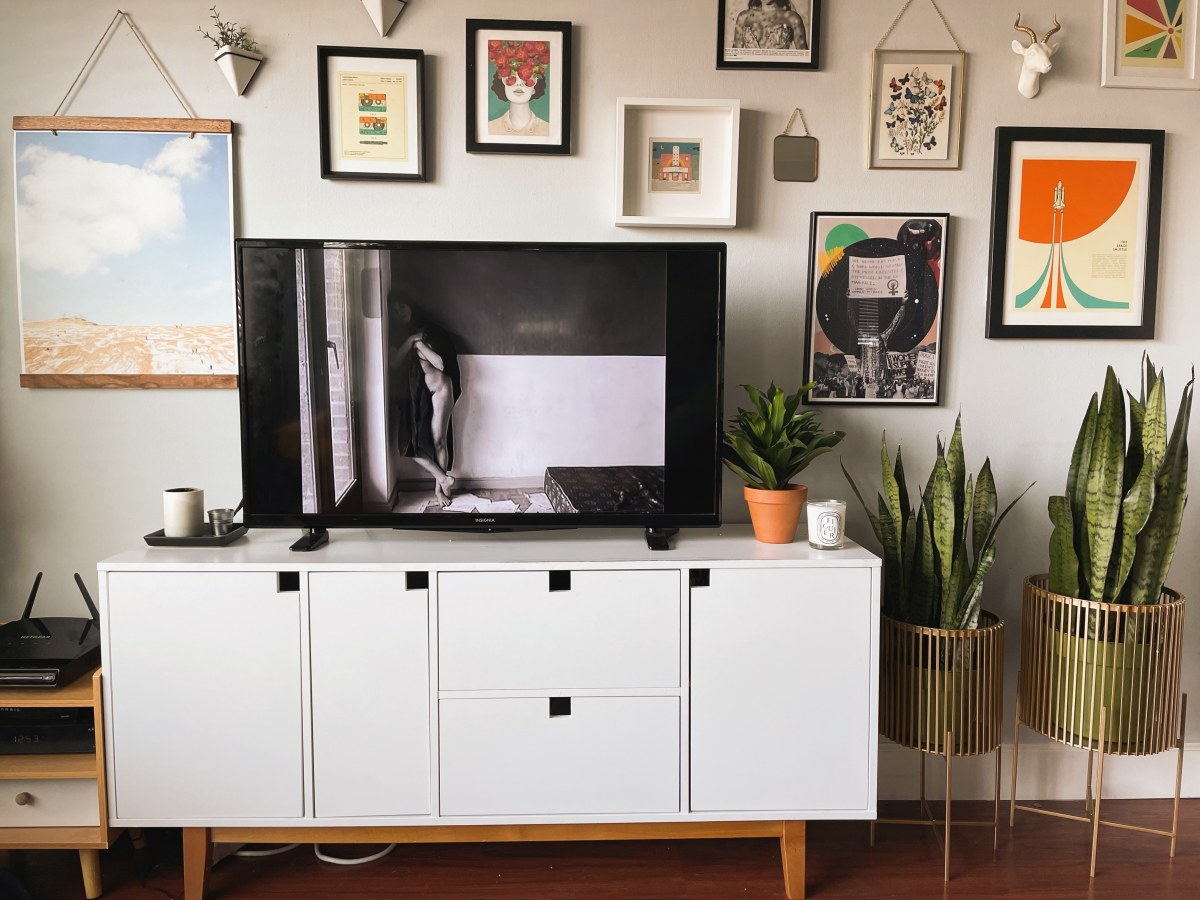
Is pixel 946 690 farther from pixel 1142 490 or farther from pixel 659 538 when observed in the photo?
pixel 659 538

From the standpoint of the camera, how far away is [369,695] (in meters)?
1.88

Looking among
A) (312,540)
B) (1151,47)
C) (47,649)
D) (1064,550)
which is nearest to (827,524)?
(1064,550)

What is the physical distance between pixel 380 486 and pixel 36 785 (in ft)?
3.36

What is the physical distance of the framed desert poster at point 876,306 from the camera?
2262mm

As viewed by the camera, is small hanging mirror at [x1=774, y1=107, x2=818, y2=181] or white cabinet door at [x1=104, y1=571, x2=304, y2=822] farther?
small hanging mirror at [x1=774, y1=107, x2=818, y2=181]

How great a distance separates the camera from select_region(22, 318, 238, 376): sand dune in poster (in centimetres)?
222

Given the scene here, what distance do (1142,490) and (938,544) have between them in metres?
0.47

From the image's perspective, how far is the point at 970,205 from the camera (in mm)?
2281

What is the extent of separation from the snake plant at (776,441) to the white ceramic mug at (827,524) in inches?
4.5

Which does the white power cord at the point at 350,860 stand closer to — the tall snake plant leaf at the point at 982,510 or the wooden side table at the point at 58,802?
the wooden side table at the point at 58,802

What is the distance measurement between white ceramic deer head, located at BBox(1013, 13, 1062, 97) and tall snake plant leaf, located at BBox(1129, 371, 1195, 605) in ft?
2.90

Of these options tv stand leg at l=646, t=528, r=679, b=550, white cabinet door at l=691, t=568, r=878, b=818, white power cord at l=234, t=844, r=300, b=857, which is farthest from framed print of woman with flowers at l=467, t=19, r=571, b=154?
white power cord at l=234, t=844, r=300, b=857

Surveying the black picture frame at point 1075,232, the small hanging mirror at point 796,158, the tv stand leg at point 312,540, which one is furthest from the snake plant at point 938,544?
Answer: the tv stand leg at point 312,540

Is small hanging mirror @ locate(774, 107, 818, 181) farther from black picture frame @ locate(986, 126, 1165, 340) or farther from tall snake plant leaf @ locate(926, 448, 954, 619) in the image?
tall snake plant leaf @ locate(926, 448, 954, 619)
